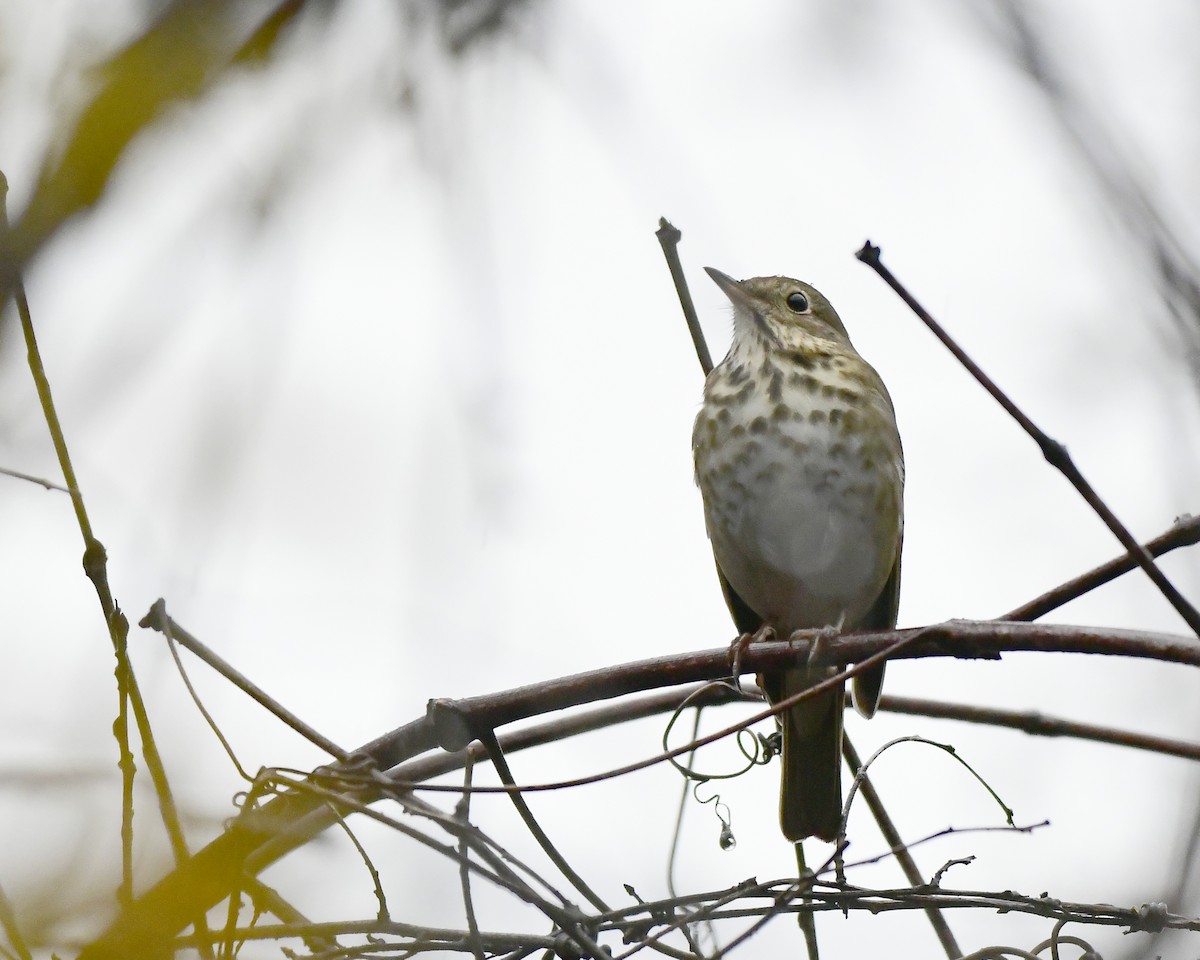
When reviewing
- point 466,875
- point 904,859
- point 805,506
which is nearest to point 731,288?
point 805,506

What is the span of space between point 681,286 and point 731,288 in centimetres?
203

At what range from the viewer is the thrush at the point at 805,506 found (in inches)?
193

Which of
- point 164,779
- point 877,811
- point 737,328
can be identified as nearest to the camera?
point 164,779

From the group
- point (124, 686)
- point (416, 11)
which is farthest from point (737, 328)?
point (124, 686)

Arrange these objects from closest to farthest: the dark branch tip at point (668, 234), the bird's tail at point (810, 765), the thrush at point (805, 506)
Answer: the dark branch tip at point (668, 234) < the bird's tail at point (810, 765) < the thrush at point (805, 506)

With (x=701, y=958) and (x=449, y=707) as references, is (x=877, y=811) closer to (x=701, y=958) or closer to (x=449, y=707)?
(x=701, y=958)

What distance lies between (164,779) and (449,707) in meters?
0.69

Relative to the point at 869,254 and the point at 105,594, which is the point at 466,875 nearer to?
the point at 105,594

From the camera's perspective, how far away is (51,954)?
1.80 m

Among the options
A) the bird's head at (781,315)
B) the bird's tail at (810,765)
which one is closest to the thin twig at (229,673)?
the bird's tail at (810,765)

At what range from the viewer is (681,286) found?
11.9ft

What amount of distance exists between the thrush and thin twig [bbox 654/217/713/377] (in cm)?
122

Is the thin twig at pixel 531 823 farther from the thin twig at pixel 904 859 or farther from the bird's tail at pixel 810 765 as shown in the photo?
the bird's tail at pixel 810 765

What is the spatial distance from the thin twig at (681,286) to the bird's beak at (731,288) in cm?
179
